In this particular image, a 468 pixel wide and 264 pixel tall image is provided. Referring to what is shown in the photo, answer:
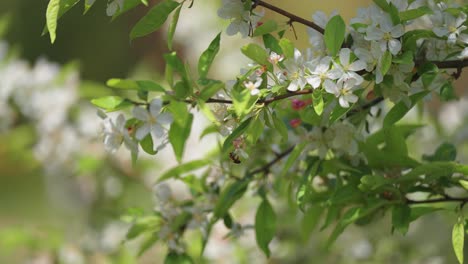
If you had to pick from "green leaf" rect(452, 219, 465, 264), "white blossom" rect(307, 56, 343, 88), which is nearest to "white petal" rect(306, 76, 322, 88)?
"white blossom" rect(307, 56, 343, 88)

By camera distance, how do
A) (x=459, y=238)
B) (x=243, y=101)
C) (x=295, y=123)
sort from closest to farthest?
(x=243, y=101), (x=459, y=238), (x=295, y=123)

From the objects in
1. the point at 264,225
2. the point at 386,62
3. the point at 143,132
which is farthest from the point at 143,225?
the point at 386,62

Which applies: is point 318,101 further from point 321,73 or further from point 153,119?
point 153,119

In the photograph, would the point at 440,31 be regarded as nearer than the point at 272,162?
Yes

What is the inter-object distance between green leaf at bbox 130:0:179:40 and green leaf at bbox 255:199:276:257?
0.28 meters

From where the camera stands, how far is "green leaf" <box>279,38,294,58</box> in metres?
0.62

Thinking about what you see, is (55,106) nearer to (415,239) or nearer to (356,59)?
(415,239)

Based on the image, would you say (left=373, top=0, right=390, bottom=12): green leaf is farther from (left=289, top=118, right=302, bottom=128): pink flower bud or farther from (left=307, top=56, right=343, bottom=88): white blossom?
(left=289, top=118, right=302, bottom=128): pink flower bud

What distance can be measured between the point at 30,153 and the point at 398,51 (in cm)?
107

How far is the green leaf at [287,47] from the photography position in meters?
0.62

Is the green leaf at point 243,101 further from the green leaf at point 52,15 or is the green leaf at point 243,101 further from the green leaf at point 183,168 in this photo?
the green leaf at point 183,168

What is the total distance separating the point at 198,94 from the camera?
577 mm

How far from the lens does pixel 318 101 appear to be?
1.96 feet

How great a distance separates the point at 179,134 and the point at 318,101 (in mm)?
124
